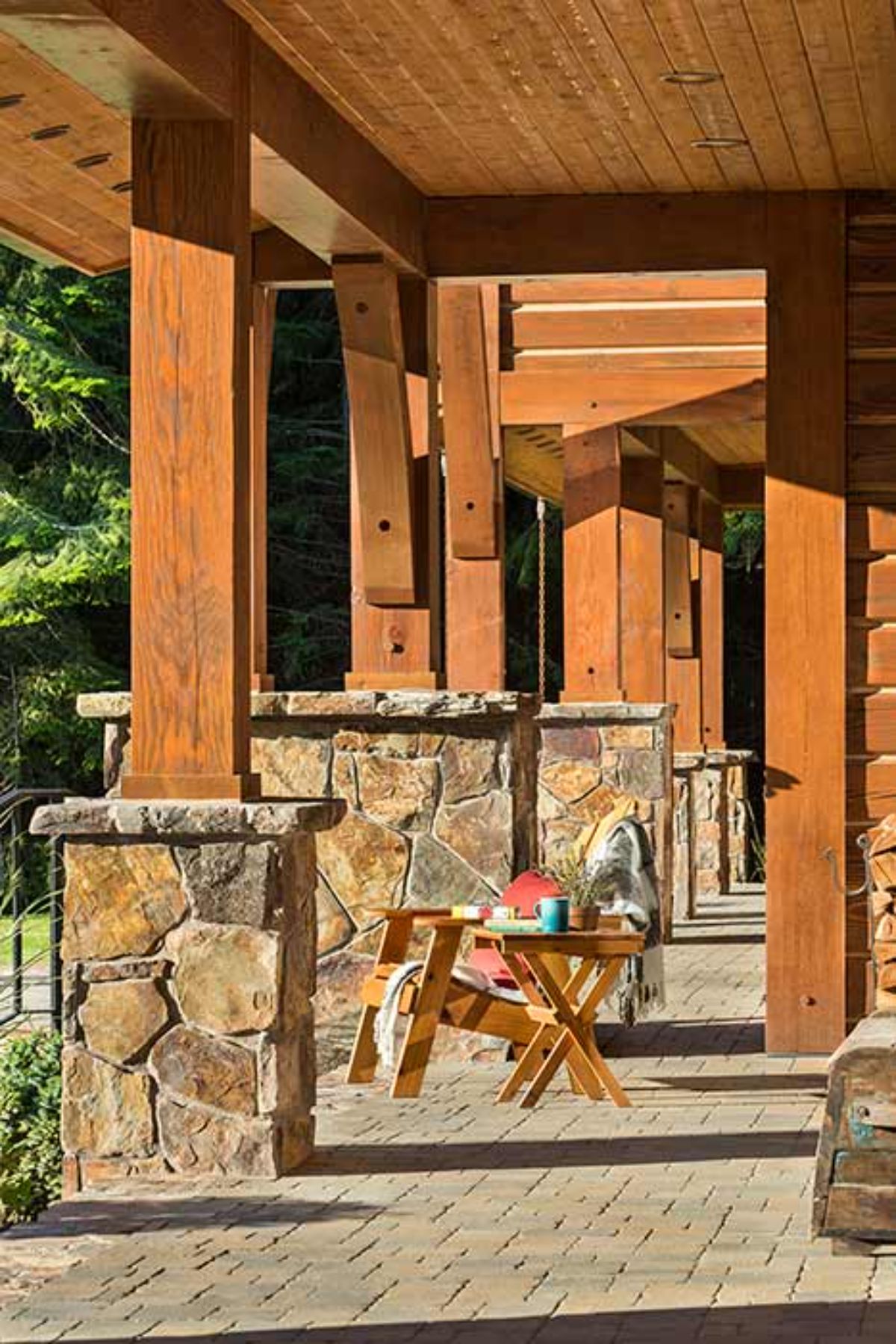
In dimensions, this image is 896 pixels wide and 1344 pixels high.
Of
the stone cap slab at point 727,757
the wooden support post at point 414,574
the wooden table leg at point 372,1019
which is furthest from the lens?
the stone cap slab at point 727,757

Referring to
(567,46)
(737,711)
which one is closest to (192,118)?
(567,46)

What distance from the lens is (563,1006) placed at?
29.1 feet

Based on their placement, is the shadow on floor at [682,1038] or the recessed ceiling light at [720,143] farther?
the shadow on floor at [682,1038]

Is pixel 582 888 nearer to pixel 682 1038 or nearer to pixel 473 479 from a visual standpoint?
pixel 682 1038

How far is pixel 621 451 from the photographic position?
679 inches

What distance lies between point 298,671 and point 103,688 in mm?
2329

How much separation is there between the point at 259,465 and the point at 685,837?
8067 millimetres

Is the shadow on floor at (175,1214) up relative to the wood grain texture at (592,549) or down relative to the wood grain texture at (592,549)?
down

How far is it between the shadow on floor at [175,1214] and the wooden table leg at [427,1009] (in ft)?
5.80

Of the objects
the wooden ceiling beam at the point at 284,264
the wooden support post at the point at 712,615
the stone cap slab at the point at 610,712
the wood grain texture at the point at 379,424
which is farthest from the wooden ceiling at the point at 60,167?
the wooden support post at the point at 712,615

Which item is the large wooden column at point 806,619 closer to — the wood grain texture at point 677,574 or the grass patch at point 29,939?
the grass patch at point 29,939

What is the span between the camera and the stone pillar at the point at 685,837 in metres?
18.2

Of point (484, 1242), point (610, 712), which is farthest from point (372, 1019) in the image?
point (610, 712)

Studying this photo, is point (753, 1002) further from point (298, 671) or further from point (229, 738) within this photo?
point (298, 671)
